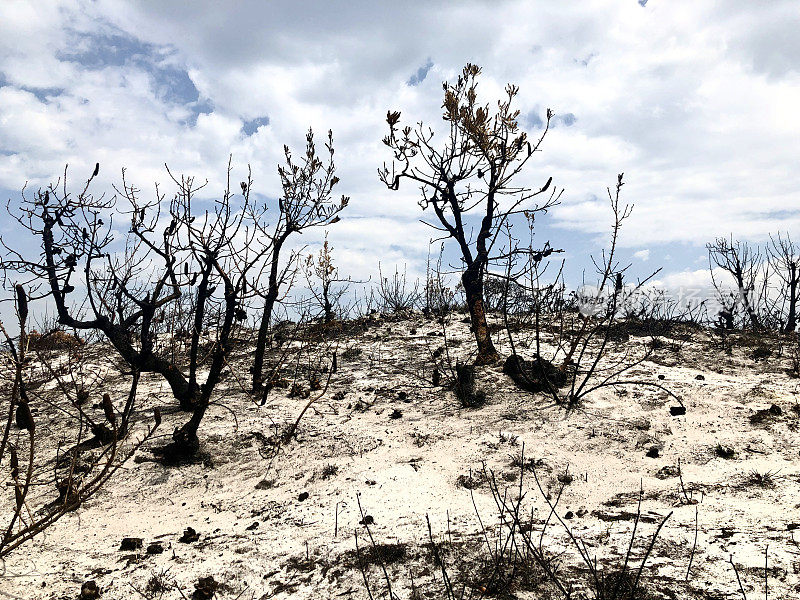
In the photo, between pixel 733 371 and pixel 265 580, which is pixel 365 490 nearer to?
pixel 265 580

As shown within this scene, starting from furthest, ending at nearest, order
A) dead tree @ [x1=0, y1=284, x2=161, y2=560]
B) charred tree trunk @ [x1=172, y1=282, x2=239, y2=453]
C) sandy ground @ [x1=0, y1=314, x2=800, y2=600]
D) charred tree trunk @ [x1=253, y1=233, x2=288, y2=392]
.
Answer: charred tree trunk @ [x1=253, y1=233, x2=288, y2=392], charred tree trunk @ [x1=172, y1=282, x2=239, y2=453], dead tree @ [x1=0, y1=284, x2=161, y2=560], sandy ground @ [x1=0, y1=314, x2=800, y2=600]

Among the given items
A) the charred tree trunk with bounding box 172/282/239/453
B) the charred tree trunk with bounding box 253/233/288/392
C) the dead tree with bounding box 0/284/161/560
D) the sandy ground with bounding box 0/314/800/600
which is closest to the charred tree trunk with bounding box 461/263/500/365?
the sandy ground with bounding box 0/314/800/600

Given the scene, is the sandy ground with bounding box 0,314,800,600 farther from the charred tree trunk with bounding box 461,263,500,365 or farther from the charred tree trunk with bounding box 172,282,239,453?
the charred tree trunk with bounding box 461,263,500,365

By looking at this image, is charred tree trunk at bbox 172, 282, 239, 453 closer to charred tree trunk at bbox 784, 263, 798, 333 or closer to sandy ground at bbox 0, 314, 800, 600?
sandy ground at bbox 0, 314, 800, 600

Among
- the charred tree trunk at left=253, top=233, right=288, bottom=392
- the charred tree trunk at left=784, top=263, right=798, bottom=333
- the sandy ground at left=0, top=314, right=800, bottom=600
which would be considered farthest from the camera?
the charred tree trunk at left=784, top=263, right=798, bottom=333

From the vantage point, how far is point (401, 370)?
7.85 meters

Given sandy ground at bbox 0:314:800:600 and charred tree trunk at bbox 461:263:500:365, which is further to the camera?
charred tree trunk at bbox 461:263:500:365

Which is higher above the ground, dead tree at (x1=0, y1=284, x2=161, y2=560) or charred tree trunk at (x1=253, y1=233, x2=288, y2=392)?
charred tree trunk at (x1=253, y1=233, x2=288, y2=392)

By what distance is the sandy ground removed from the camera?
3004 millimetres

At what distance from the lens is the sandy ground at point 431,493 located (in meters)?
3.00

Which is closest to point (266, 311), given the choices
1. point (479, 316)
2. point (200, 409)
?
point (200, 409)

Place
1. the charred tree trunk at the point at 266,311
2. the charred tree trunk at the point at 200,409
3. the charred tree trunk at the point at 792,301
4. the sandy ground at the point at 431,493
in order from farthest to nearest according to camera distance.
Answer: the charred tree trunk at the point at 792,301 → the charred tree trunk at the point at 266,311 → the charred tree trunk at the point at 200,409 → the sandy ground at the point at 431,493

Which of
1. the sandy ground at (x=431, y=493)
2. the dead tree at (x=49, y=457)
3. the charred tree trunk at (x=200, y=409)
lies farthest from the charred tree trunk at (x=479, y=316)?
the dead tree at (x=49, y=457)

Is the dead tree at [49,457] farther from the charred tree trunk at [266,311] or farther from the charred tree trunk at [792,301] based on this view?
the charred tree trunk at [792,301]
